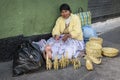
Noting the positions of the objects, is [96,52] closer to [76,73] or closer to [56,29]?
[76,73]

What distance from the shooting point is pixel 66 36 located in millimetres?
5887

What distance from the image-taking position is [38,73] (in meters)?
5.16

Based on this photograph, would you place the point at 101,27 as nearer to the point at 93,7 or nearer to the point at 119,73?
the point at 93,7

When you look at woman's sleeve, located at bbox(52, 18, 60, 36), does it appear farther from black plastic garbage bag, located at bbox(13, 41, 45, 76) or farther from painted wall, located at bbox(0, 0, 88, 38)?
black plastic garbage bag, located at bbox(13, 41, 45, 76)

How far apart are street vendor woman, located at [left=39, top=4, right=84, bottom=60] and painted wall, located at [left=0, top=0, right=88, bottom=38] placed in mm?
251

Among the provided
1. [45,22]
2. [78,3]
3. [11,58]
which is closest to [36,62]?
[11,58]

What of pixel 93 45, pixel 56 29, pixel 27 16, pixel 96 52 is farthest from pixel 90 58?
pixel 27 16

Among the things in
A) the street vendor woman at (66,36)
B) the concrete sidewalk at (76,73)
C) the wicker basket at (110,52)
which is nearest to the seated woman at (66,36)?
the street vendor woman at (66,36)

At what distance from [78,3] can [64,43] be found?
5.00 feet

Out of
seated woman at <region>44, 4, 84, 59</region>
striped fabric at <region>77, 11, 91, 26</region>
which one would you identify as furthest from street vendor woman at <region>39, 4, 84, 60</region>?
striped fabric at <region>77, 11, 91, 26</region>

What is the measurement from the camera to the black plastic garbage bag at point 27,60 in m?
5.03

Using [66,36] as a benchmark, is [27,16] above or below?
above

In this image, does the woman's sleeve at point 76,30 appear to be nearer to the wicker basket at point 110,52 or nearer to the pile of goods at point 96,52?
the pile of goods at point 96,52

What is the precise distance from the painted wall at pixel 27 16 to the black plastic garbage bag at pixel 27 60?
→ 1.75 feet
